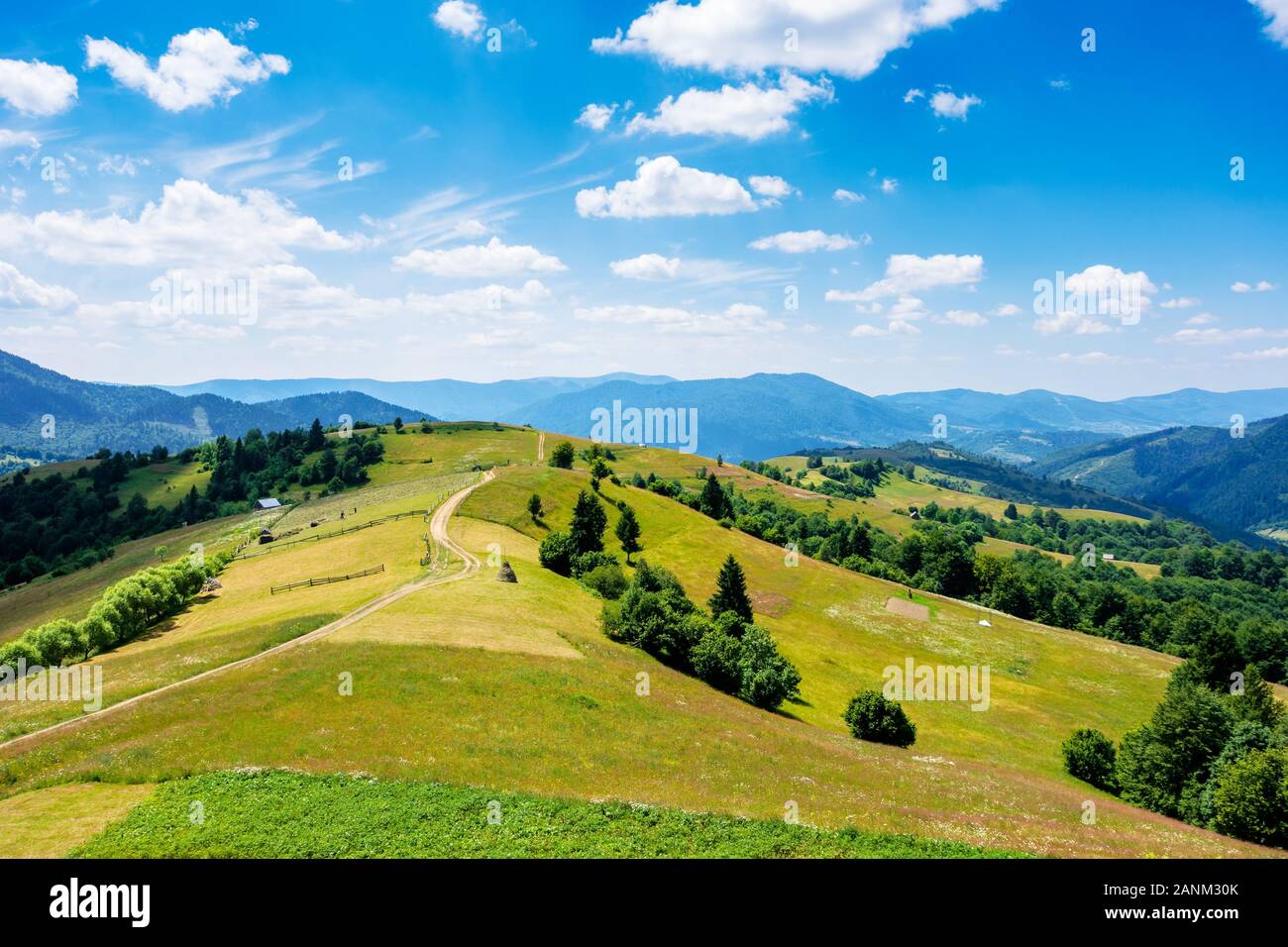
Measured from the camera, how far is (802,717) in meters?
65.7

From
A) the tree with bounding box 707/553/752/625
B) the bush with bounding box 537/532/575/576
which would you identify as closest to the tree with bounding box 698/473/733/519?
the tree with bounding box 707/553/752/625

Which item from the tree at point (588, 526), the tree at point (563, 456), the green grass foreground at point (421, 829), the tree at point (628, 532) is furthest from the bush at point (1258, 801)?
the tree at point (563, 456)

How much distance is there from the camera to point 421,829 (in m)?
27.6

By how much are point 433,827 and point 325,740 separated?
483 inches

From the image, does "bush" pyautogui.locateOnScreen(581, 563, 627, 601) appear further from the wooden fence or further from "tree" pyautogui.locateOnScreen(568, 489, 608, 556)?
the wooden fence

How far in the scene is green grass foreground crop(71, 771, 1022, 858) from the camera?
84.9 feet

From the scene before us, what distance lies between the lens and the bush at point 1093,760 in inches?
2395

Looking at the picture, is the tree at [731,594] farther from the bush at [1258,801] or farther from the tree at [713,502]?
the tree at [713,502]

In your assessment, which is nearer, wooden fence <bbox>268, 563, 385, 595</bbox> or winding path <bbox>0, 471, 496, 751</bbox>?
winding path <bbox>0, 471, 496, 751</bbox>

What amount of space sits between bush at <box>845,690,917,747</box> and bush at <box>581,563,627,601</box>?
3478 centimetres

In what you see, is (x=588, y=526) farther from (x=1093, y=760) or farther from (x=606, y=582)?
(x=1093, y=760)

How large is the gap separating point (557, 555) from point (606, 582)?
10065mm
